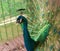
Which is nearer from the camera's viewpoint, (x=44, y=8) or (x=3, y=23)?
(x=44, y=8)

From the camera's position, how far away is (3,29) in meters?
2.87

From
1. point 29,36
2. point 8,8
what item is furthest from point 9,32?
point 29,36

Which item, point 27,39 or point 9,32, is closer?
point 27,39

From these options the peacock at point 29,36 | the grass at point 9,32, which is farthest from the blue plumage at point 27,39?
the grass at point 9,32

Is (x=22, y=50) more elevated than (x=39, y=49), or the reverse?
(x=39, y=49)

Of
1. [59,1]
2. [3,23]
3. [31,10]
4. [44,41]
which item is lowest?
[3,23]

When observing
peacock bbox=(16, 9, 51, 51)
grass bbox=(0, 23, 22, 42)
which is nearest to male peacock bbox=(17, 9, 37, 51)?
peacock bbox=(16, 9, 51, 51)

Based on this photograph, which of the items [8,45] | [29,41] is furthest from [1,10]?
[29,41]

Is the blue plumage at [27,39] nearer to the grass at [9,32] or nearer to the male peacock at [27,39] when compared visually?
the male peacock at [27,39]

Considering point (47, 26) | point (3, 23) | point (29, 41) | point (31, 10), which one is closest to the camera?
point (47, 26)

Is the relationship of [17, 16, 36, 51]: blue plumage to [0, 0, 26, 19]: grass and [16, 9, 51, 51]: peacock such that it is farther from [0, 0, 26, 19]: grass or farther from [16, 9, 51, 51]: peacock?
[0, 0, 26, 19]: grass

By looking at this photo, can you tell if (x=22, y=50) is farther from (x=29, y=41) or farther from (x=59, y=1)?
(x=59, y=1)

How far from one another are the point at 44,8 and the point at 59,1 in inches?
9.6

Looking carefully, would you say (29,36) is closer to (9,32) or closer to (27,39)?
(27,39)
